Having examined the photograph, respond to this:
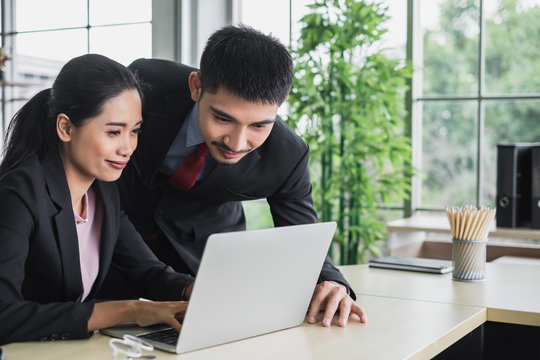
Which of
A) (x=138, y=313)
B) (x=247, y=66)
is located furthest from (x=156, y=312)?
(x=247, y=66)

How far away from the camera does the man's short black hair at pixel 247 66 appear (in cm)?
162

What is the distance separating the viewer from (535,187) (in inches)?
139

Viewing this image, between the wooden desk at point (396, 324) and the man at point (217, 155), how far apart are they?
0.33 ft

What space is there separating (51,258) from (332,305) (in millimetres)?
644

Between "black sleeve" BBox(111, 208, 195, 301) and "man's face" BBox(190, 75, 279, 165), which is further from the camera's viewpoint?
"black sleeve" BBox(111, 208, 195, 301)

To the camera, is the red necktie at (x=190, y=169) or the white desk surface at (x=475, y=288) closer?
the white desk surface at (x=475, y=288)

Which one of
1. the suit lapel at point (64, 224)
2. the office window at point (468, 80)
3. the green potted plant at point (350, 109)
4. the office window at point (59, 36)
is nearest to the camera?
the suit lapel at point (64, 224)

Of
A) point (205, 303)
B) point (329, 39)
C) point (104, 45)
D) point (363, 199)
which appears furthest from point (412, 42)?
point (205, 303)

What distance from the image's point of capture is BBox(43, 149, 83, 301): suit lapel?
58.6 inches

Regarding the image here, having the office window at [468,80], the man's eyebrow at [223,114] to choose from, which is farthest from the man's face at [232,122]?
the office window at [468,80]

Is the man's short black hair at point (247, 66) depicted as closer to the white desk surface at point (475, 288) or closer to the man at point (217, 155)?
the man at point (217, 155)

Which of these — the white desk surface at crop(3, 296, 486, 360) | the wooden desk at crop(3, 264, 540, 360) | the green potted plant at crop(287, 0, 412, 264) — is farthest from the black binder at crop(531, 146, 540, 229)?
the white desk surface at crop(3, 296, 486, 360)

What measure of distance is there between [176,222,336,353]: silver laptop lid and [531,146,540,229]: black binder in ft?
7.95

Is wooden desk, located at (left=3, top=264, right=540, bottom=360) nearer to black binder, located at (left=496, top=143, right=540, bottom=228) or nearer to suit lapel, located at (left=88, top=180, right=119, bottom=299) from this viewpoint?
suit lapel, located at (left=88, top=180, right=119, bottom=299)
